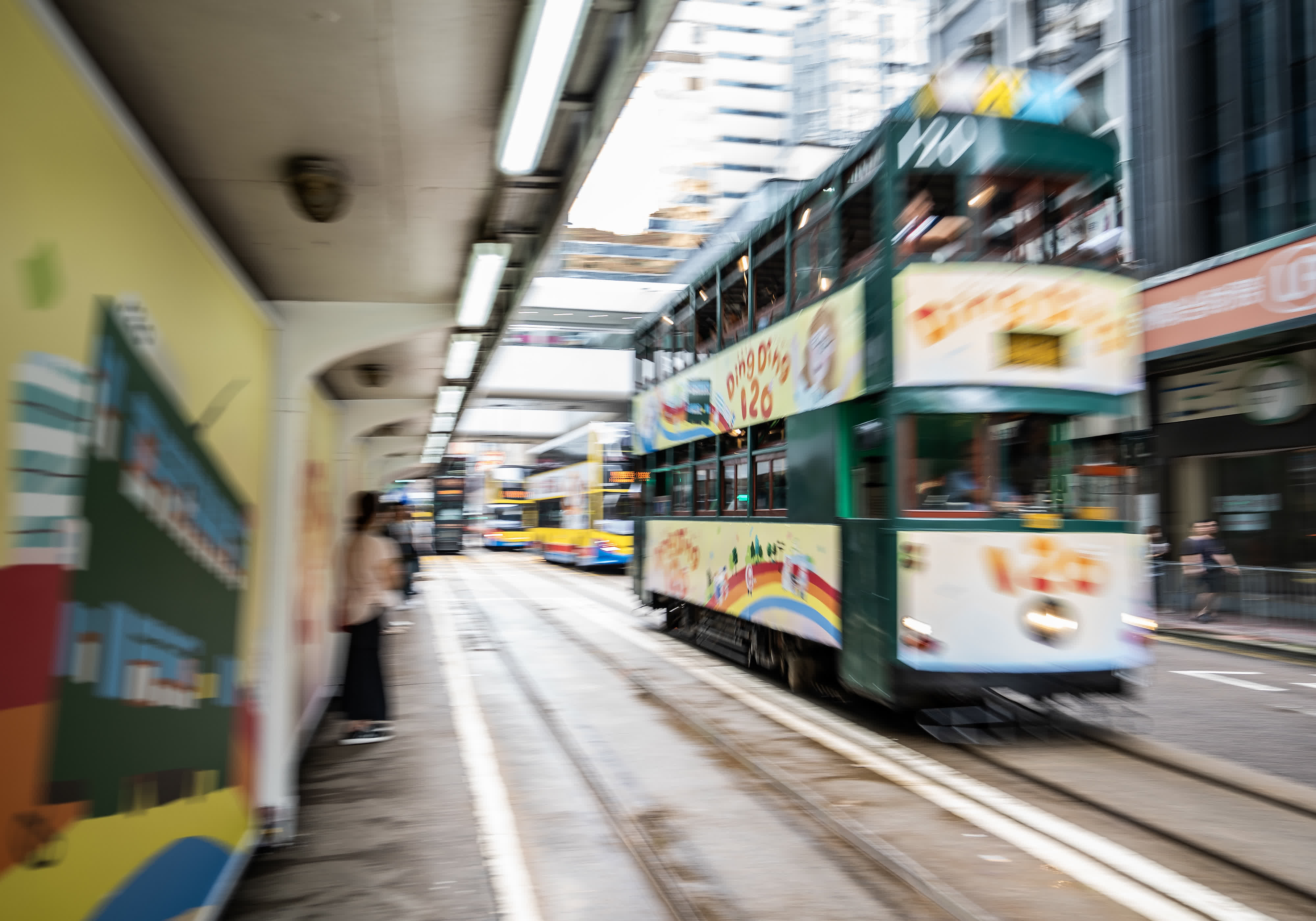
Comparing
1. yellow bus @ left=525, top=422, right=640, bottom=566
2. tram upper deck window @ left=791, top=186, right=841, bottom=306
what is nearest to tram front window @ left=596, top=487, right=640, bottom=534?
yellow bus @ left=525, top=422, right=640, bottom=566

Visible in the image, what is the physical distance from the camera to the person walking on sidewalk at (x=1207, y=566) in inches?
619

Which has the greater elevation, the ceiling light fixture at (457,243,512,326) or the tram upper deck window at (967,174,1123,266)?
the tram upper deck window at (967,174,1123,266)

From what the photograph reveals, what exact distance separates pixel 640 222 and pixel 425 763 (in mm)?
72593

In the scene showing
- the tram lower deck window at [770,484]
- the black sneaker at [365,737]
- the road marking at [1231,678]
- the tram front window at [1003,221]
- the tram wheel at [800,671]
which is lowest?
the road marking at [1231,678]

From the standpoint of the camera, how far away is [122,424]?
3164 millimetres

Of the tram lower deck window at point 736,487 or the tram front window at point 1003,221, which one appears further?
the tram lower deck window at point 736,487

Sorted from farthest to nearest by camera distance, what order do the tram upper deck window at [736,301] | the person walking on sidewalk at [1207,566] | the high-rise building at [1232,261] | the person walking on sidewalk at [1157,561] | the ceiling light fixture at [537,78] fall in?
the person walking on sidewalk at [1157,561] < the high-rise building at [1232,261] < the person walking on sidewalk at [1207,566] < the tram upper deck window at [736,301] < the ceiling light fixture at [537,78]

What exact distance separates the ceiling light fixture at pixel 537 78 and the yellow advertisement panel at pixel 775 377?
4374mm

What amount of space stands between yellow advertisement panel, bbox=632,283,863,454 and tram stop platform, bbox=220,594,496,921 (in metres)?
4.01

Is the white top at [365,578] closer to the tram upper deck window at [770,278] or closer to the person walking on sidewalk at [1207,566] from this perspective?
the tram upper deck window at [770,278]

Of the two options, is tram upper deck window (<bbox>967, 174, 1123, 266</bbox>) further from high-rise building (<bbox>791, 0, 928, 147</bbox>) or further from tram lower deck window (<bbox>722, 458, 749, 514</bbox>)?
high-rise building (<bbox>791, 0, 928, 147</bbox>)

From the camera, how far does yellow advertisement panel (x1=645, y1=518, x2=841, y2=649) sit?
845 centimetres

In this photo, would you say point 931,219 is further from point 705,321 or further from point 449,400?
point 449,400

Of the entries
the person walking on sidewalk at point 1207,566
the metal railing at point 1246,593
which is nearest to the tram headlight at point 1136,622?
the metal railing at point 1246,593
